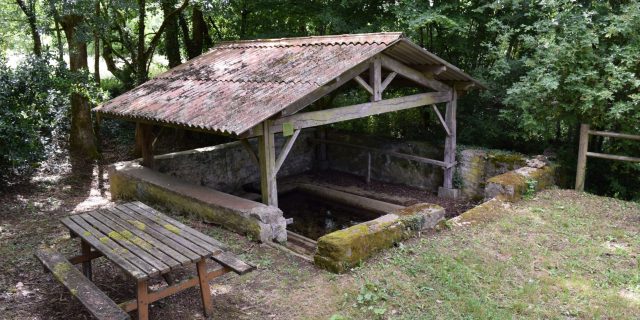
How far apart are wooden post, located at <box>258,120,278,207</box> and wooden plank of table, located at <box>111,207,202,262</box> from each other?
208cm

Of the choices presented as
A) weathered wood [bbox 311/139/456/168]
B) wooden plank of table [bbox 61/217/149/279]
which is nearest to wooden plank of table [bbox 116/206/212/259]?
wooden plank of table [bbox 61/217/149/279]

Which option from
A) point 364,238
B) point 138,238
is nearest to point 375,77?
point 364,238

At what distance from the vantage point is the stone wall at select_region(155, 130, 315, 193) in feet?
30.0

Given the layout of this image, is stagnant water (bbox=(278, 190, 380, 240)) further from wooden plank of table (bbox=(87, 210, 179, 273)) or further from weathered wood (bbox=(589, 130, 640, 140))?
wooden plank of table (bbox=(87, 210, 179, 273))

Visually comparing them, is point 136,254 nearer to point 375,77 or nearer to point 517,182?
point 375,77

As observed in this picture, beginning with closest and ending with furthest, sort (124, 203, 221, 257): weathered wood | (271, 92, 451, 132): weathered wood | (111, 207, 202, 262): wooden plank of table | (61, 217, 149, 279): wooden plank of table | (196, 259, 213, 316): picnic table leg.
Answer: (61, 217, 149, 279): wooden plank of table → (111, 207, 202, 262): wooden plank of table → (124, 203, 221, 257): weathered wood → (196, 259, 213, 316): picnic table leg → (271, 92, 451, 132): weathered wood

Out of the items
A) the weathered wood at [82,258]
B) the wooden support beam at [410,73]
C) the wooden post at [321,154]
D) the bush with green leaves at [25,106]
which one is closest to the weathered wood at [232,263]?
the weathered wood at [82,258]

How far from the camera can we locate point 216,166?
9.80m

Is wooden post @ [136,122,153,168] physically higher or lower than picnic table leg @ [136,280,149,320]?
higher

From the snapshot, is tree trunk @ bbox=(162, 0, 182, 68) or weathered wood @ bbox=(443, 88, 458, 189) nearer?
weathered wood @ bbox=(443, 88, 458, 189)

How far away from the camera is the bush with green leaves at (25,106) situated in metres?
8.32

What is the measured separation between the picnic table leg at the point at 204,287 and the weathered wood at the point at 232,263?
138 millimetres

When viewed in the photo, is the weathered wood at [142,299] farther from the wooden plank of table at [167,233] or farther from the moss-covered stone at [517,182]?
the moss-covered stone at [517,182]

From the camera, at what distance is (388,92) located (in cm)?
1182
